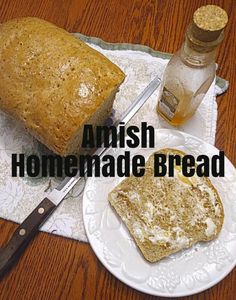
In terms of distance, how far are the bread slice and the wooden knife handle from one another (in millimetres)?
165

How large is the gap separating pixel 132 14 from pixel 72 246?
725mm

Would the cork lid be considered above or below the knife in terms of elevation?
above

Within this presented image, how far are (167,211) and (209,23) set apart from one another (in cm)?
43

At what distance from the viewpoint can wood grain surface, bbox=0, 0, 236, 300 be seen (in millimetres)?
1042

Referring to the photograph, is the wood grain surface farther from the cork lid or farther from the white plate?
the cork lid

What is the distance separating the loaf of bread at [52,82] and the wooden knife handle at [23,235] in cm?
15

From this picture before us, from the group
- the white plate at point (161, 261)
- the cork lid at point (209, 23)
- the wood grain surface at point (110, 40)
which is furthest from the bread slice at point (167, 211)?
the cork lid at point (209, 23)

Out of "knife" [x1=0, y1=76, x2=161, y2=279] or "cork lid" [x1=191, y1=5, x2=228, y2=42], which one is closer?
"cork lid" [x1=191, y1=5, x2=228, y2=42]

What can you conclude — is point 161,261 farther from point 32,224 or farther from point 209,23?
point 209,23

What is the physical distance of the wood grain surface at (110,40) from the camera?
Result: 41.0 inches

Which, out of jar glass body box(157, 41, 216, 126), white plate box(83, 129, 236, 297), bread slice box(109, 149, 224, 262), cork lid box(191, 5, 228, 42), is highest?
cork lid box(191, 5, 228, 42)

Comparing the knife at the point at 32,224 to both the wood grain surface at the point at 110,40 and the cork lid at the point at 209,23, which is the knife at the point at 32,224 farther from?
the cork lid at the point at 209,23

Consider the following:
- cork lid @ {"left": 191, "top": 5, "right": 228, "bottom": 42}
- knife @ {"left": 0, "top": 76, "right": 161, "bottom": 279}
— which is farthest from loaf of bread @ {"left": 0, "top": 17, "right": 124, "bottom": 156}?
cork lid @ {"left": 191, "top": 5, "right": 228, "bottom": 42}

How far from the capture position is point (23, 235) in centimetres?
103
